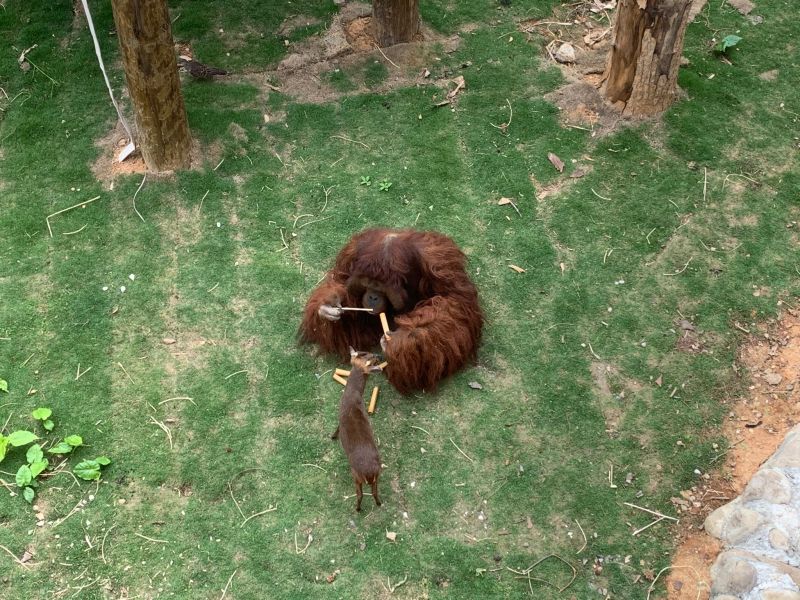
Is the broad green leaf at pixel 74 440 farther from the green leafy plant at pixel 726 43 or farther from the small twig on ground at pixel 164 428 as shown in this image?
the green leafy plant at pixel 726 43

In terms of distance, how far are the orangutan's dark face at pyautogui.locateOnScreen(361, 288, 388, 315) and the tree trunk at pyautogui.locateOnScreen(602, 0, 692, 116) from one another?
103 inches

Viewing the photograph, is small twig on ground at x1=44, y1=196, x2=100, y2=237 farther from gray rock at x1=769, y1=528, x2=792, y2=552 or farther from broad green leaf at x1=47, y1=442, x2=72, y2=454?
gray rock at x1=769, y1=528, x2=792, y2=552

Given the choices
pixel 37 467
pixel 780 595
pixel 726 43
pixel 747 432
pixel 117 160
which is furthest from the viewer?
pixel 726 43

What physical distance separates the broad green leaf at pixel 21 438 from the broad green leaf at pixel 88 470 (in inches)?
10.8

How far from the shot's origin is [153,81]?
4555 millimetres

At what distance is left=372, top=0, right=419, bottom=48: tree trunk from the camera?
5699mm

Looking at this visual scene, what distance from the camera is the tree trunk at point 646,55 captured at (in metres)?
4.84

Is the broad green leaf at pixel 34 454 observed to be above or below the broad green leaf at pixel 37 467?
above

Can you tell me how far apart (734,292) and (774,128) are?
5.44 ft

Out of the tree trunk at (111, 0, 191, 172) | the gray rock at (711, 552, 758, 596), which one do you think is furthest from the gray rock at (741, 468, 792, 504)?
the tree trunk at (111, 0, 191, 172)

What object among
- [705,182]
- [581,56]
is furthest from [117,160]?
[705,182]

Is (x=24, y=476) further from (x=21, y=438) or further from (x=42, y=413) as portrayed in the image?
(x=42, y=413)

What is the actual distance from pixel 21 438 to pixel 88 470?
39 cm

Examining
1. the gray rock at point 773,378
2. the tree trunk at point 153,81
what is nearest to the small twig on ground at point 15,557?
the tree trunk at point 153,81
